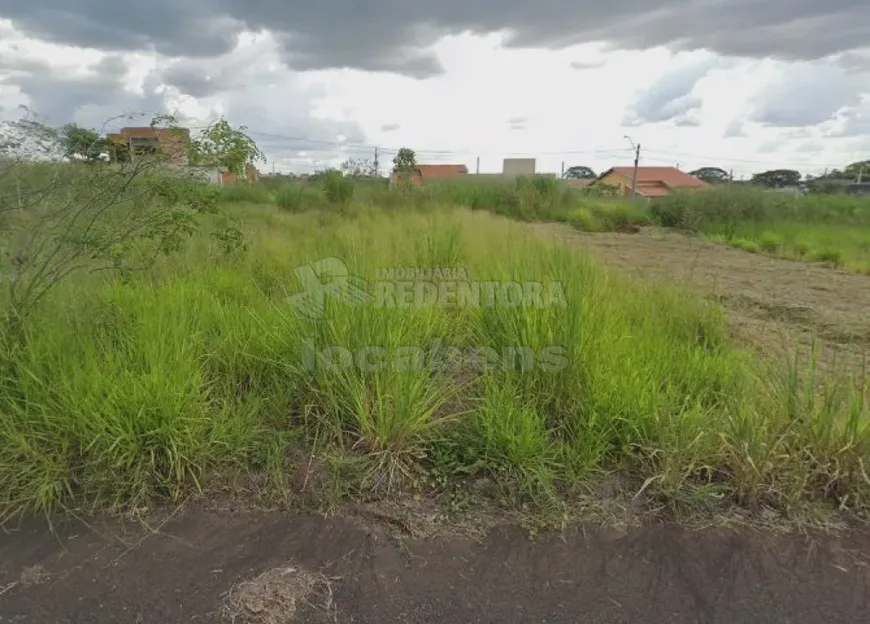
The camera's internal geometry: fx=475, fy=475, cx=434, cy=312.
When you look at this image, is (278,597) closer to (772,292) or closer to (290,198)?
(772,292)

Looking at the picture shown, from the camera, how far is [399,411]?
227 cm

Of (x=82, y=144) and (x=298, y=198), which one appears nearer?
(x=82, y=144)

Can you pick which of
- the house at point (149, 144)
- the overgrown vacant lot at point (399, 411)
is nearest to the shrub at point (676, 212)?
the overgrown vacant lot at point (399, 411)

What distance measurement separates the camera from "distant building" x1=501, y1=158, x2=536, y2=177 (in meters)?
20.0

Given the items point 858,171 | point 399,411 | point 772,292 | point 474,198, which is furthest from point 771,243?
point 858,171

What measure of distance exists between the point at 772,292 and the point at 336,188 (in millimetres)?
10719

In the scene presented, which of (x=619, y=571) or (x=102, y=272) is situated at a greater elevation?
(x=102, y=272)

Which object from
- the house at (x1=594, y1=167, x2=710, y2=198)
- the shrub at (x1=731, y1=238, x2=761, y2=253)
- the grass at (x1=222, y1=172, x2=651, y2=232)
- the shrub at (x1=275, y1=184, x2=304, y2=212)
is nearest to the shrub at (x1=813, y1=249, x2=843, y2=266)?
the shrub at (x1=731, y1=238, x2=761, y2=253)

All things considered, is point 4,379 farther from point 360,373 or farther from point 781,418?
point 781,418

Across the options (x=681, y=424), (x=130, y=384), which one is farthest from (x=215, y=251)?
(x=681, y=424)

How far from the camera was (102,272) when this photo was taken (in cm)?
333

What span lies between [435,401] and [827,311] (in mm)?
5014

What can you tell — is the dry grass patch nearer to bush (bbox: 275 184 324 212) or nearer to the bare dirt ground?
the bare dirt ground

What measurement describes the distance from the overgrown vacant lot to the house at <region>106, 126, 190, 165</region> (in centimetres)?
89
